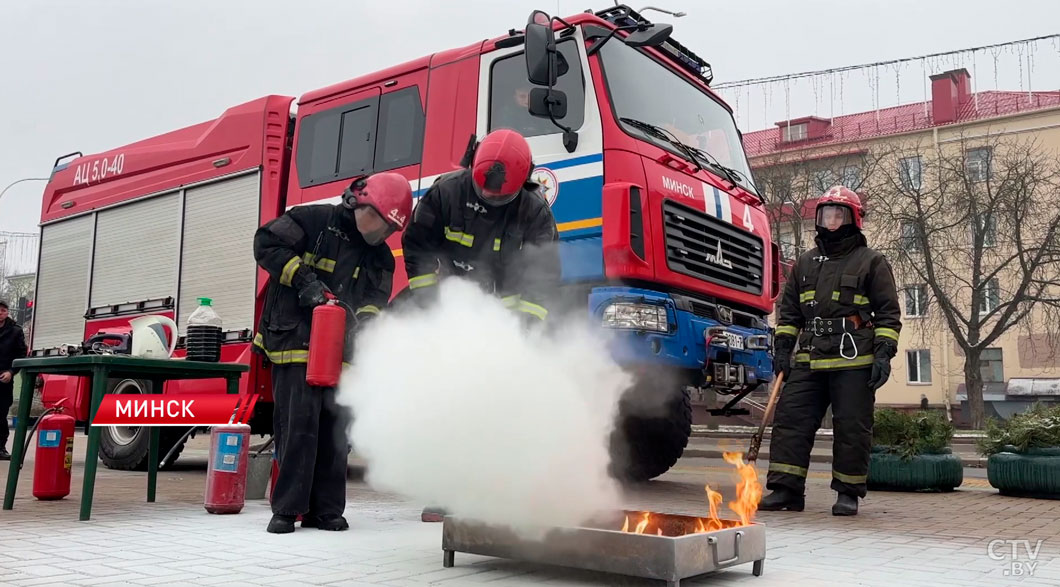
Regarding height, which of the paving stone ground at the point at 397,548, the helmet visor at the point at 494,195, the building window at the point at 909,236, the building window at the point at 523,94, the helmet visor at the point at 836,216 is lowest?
the paving stone ground at the point at 397,548

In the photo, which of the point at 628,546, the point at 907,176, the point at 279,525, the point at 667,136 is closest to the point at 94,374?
the point at 279,525

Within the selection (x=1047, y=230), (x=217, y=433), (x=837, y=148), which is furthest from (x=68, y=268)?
(x=837, y=148)

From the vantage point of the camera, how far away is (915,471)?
7629 millimetres

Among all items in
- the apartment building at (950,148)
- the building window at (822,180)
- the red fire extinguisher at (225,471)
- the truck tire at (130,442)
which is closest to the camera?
the red fire extinguisher at (225,471)

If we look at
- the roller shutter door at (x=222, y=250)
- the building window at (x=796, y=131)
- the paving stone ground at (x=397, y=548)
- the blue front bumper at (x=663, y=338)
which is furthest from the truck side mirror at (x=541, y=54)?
the building window at (x=796, y=131)

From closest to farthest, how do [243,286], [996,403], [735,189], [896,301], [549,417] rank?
[549,417] < [896,301] < [735,189] < [243,286] < [996,403]

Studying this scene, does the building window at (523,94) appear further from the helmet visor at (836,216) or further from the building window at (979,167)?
the building window at (979,167)

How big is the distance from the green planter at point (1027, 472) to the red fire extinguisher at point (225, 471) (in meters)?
6.10

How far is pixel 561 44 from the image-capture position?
6766 millimetres

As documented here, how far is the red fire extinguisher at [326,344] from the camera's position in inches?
178

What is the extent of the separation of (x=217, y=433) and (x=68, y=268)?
21.0 feet

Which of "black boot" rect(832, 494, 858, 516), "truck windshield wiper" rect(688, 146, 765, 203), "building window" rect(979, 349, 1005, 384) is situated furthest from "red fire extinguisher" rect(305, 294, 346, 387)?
"building window" rect(979, 349, 1005, 384)

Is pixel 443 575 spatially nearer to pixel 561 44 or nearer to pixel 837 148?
pixel 561 44

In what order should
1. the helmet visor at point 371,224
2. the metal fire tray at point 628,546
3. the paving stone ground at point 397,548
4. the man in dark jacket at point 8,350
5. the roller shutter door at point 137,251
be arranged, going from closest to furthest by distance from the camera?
the metal fire tray at point 628,546
the paving stone ground at point 397,548
the helmet visor at point 371,224
the roller shutter door at point 137,251
the man in dark jacket at point 8,350
